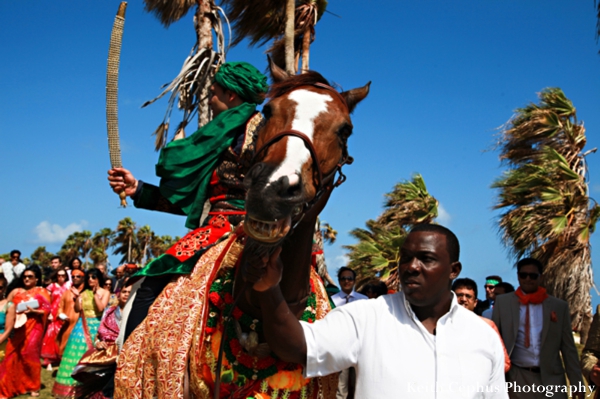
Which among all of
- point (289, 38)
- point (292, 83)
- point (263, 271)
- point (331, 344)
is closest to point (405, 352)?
point (331, 344)

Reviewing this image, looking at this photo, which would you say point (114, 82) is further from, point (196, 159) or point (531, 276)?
point (531, 276)

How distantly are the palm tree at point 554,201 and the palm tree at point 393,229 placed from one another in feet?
8.59

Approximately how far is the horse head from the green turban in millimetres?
636

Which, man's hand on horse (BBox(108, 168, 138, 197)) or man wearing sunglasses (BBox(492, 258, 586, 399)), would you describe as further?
man wearing sunglasses (BBox(492, 258, 586, 399))

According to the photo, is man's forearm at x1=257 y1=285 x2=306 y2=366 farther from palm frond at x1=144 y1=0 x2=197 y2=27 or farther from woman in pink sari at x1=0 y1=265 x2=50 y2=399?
palm frond at x1=144 y1=0 x2=197 y2=27

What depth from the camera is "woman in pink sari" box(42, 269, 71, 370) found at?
1331 cm

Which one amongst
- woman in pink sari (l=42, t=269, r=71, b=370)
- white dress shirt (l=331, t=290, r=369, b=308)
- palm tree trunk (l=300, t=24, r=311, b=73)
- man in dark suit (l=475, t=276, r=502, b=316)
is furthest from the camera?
palm tree trunk (l=300, t=24, r=311, b=73)

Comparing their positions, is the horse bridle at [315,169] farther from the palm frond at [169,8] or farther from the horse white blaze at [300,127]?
the palm frond at [169,8]

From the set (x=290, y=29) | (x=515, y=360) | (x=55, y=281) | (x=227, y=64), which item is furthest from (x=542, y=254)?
(x=55, y=281)

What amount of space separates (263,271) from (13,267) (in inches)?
551

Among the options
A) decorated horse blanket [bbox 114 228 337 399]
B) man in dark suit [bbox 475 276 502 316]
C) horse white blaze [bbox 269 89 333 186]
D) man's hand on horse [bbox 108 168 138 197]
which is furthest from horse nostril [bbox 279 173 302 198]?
man in dark suit [bbox 475 276 502 316]

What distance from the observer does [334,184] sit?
3.05 m

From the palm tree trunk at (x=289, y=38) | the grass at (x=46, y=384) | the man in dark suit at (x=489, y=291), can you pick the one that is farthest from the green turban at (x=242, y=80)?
the grass at (x=46, y=384)

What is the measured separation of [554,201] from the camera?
12859 mm
